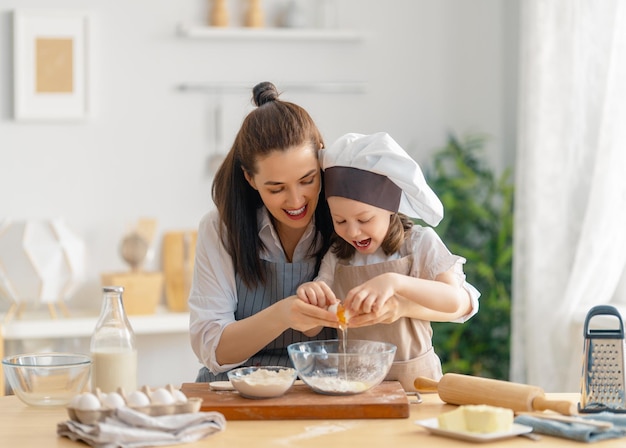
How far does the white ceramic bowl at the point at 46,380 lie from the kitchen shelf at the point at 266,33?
247 cm

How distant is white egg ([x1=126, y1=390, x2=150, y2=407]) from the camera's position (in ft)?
5.67

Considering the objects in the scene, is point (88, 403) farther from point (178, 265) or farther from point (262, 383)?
point (178, 265)

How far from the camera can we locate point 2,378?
3.67 m

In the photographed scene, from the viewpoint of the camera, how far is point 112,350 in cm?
196

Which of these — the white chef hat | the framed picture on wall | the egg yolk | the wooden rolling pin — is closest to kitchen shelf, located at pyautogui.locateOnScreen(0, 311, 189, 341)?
the framed picture on wall

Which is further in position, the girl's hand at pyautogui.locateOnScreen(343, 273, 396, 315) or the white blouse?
the white blouse

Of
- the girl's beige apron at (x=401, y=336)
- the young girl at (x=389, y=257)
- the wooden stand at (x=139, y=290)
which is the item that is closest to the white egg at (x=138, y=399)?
the young girl at (x=389, y=257)

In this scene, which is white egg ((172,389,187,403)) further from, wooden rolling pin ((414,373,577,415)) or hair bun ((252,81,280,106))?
hair bun ((252,81,280,106))

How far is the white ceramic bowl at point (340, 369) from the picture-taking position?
1936 mm

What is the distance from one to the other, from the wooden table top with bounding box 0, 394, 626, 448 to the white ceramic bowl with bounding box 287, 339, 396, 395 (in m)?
0.10

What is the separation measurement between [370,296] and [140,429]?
1.85 feet

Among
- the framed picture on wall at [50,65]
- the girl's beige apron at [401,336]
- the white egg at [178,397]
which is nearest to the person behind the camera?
the white egg at [178,397]

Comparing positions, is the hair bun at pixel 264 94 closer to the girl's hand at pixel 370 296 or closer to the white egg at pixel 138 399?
the girl's hand at pixel 370 296

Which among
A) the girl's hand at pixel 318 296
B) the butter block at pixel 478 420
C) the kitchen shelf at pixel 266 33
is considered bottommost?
the butter block at pixel 478 420
